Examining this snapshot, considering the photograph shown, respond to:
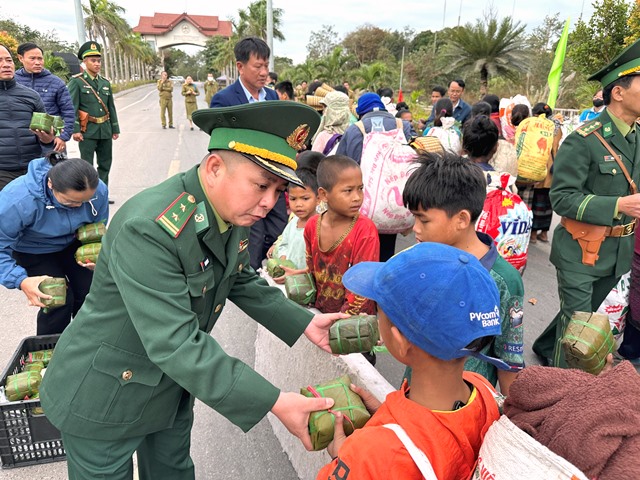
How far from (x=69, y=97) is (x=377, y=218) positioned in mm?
5118

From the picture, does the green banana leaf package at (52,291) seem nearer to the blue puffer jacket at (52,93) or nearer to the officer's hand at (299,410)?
the officer's hand at (299,410)

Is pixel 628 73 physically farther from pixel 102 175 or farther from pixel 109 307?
pixel 102 175

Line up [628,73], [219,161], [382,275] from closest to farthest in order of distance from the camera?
[382,275] → [219,161] → [628,73]

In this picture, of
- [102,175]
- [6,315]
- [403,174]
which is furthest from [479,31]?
[6,315]

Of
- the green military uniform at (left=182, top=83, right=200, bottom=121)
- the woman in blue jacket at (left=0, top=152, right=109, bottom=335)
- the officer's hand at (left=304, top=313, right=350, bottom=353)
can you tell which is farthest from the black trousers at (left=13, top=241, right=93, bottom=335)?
the green military uniform at (left=182, top=83, right=200, bottom=121)

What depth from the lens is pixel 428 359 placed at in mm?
1287

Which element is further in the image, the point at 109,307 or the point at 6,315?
the point at 6,315

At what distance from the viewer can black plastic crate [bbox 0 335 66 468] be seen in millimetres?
2441

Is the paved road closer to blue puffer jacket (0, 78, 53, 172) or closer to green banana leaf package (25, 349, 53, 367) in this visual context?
green banana leaf package (25, 349, 53, 367)

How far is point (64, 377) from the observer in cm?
163

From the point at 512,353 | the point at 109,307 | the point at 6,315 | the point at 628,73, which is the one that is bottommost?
the point at 6,315

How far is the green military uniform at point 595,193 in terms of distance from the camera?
9.22 feet

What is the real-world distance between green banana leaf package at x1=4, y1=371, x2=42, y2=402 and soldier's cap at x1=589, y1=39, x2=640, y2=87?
11.7 ft

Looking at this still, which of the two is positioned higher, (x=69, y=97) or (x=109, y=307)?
(x=69, y=97)
